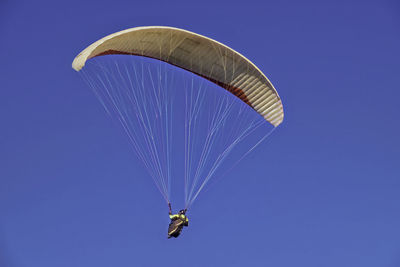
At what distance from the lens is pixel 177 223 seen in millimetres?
21375

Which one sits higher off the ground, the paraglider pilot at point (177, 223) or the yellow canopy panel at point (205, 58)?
the yellow canopy panel at point (205, 58)

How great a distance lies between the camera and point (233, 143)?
24281mm

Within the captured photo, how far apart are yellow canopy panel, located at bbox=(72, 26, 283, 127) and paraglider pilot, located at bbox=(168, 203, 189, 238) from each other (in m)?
5.36

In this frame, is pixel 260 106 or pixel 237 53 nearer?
pixel 237 53

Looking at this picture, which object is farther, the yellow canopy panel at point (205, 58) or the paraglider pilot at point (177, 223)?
the yellow canopy panel at point (205, 58)

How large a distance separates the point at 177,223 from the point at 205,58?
241 inches

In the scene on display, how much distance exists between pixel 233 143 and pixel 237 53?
3.20 m

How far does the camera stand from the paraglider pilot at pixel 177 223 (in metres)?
21.4

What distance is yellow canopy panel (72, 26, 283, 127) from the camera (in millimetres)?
22031

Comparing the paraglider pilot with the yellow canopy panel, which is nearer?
→ the paraglider pilot

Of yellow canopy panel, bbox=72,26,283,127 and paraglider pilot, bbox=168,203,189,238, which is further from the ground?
yellow canopy panel, bbox=72,26,283,127

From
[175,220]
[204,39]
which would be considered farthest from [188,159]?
[204,39]

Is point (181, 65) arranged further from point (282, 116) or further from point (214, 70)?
point (282, 116)

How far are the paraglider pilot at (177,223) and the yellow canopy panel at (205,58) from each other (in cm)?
536
